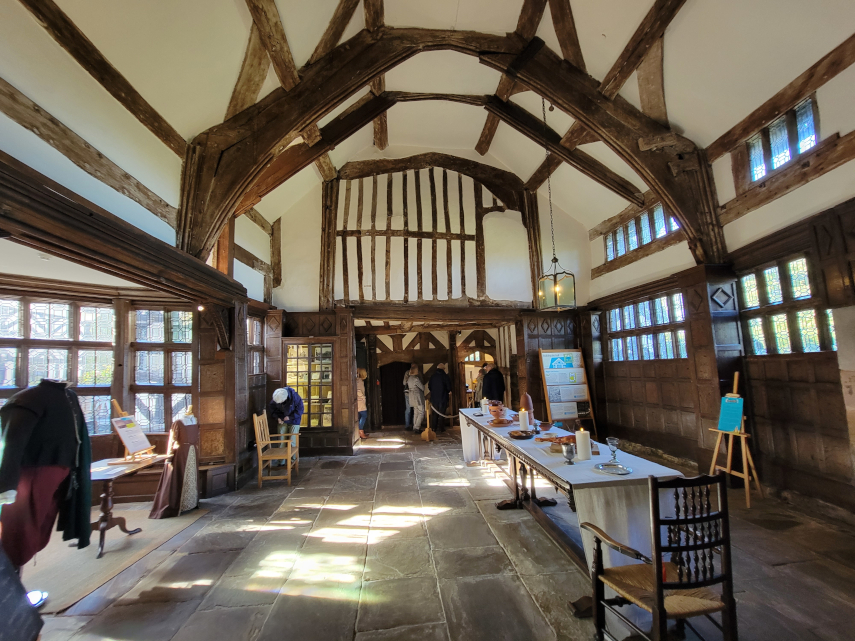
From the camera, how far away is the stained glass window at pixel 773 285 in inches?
180

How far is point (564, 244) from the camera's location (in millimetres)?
8359

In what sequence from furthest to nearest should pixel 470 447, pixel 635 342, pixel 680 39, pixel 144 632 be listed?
1. pixel 635 342
2. pixel 470 447
3. pixel 680 39
4. pixel 144 632

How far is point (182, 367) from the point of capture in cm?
548

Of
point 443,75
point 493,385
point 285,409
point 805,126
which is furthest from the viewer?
point 493,385

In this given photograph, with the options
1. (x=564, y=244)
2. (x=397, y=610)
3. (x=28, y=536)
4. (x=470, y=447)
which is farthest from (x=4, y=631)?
(x=564, y=244)

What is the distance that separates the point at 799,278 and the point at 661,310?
225cm

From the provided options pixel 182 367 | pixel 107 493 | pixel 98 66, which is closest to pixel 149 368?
pixel 182 367

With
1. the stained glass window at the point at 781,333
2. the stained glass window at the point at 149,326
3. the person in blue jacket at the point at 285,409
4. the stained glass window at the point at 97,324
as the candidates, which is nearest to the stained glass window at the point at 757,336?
the stained glass window at the point at 781,333

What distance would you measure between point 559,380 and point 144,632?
698 cm

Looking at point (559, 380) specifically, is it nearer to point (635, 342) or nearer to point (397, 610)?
point (635, 342)

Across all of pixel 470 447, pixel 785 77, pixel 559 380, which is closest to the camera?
pixel 785 77

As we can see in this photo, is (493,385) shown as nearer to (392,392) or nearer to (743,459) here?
(392,392)

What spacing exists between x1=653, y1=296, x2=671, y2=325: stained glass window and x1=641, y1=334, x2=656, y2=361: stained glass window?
0.36 metres

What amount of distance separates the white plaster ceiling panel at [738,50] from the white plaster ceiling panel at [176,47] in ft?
15.1
